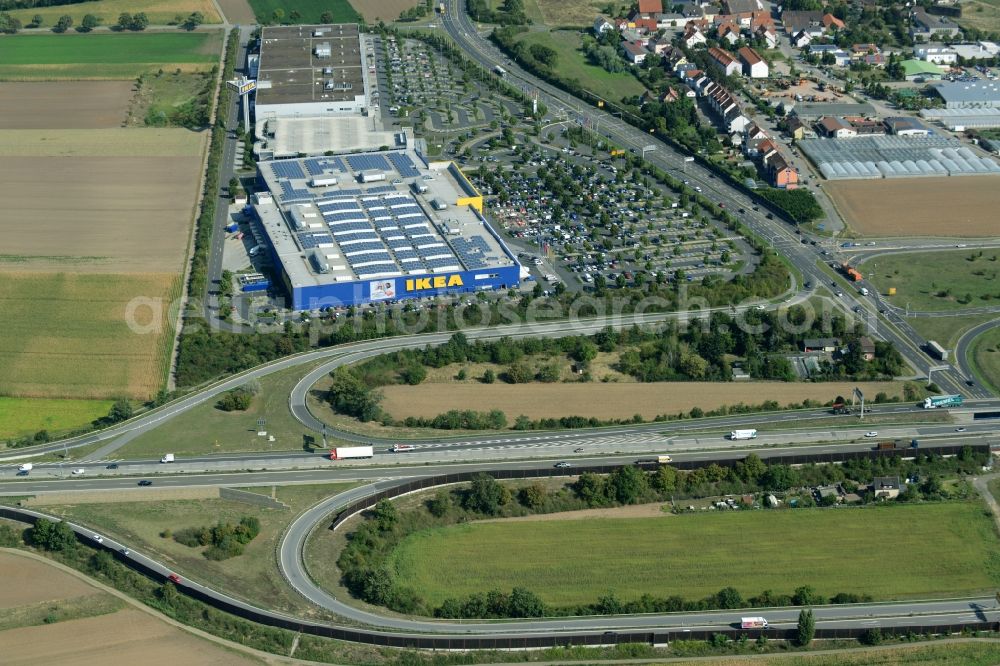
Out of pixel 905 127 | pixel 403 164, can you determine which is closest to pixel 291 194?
pixel 403 164

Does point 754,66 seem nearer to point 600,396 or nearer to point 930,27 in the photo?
point 930,27

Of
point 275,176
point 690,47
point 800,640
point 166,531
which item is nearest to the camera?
point 800,640

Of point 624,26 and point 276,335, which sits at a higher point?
point 624,26

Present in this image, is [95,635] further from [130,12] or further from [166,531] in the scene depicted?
[130,12]

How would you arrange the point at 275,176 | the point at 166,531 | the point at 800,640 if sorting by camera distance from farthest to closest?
the point at 275,176, the point at 166,531, the point at 800,640

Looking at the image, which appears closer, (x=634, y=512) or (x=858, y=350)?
(x=634, y=512)

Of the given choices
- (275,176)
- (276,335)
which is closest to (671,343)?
(276,335)

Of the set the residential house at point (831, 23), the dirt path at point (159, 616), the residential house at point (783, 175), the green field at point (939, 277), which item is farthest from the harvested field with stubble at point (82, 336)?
the residential house at point (831, 23)

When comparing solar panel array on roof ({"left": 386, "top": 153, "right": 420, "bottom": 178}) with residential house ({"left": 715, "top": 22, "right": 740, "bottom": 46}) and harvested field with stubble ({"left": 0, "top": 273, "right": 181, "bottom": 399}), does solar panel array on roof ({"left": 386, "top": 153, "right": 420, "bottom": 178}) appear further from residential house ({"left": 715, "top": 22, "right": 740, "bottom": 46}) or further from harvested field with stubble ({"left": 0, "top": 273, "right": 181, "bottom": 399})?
residential house ({"left": 715, "top": 22, "right": 740, "bottom": 46})
